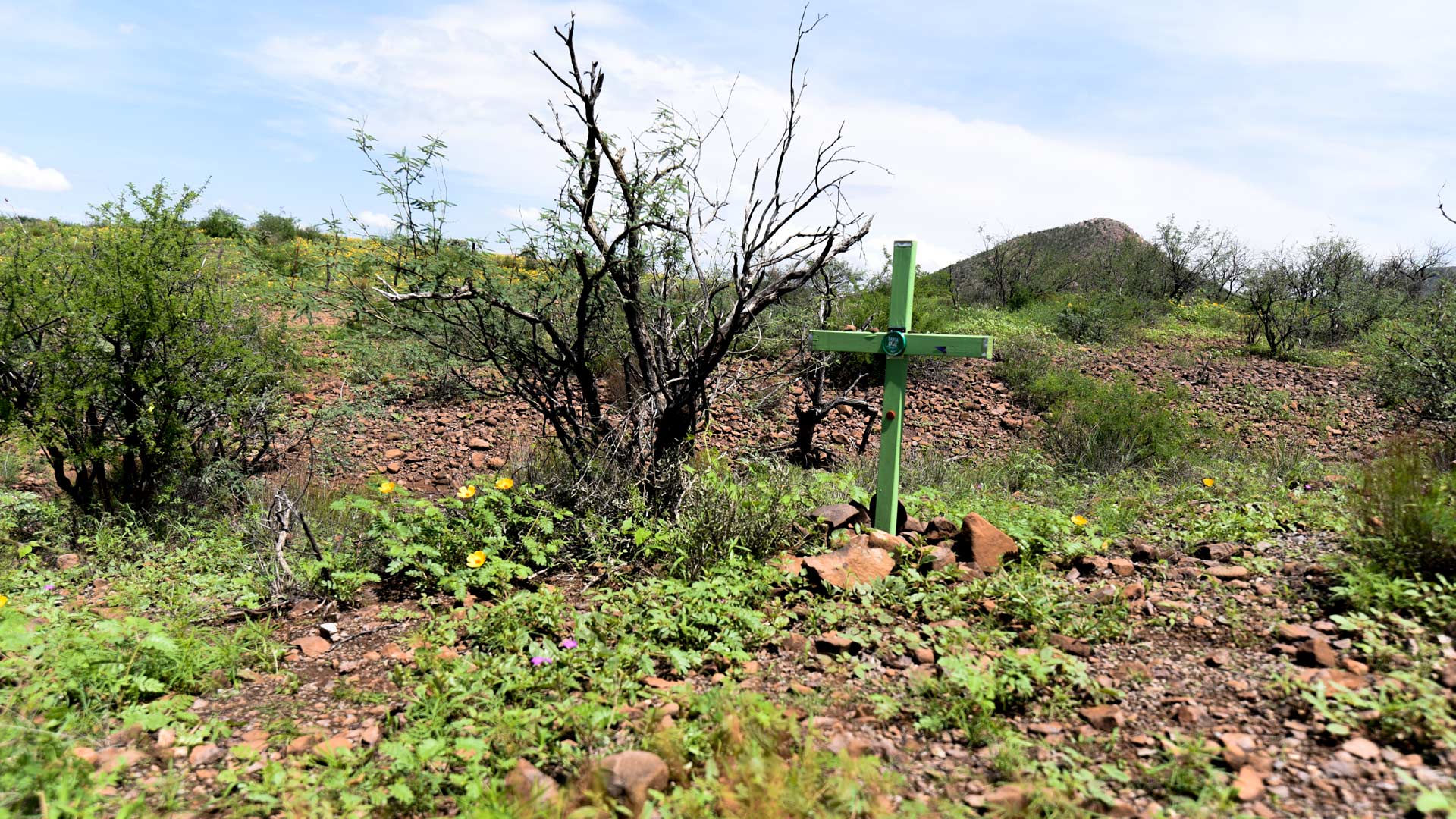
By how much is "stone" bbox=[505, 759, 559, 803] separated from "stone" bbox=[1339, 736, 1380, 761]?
7.01ft

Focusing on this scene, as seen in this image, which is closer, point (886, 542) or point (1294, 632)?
point (1294, 632)

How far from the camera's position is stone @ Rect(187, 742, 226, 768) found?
92.5 inches

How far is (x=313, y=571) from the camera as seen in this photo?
3.68m

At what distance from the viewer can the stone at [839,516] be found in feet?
13.4

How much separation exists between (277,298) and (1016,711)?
17.9 ft

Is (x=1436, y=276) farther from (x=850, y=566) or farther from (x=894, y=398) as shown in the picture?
(x=850, y=566)

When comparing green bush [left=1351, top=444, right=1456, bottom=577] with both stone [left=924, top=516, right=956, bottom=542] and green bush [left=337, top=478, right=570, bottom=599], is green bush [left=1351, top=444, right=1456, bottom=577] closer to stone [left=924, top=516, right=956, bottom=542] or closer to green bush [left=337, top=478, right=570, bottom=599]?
stone [left=924, top=516, right=956, bottom=542]

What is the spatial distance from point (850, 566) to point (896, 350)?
4.48 feet

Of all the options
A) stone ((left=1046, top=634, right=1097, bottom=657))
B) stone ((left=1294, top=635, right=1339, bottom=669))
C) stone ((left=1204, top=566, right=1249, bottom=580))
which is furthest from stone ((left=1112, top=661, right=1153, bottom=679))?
stone ((left=1204, top=566, right=1249, bottom=580))

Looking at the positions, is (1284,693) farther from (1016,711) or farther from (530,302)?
(530,302)

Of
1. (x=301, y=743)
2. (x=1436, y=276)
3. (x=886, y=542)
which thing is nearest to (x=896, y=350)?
(x=886, y=542)

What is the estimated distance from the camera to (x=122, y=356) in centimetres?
506

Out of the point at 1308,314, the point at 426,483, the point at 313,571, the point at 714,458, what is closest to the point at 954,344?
the point at 714,458

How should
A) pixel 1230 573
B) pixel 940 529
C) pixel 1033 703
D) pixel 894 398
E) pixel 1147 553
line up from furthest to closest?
pixel 894 398, pixel 940 529, pixel 1147 553, pixel 1230 573, pixel 1033 703
